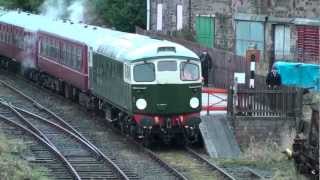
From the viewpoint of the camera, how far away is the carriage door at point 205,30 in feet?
129

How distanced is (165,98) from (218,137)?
5.87 feet

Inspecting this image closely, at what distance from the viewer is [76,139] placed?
22406mm

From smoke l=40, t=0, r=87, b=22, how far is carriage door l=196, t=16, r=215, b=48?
10.9 meters

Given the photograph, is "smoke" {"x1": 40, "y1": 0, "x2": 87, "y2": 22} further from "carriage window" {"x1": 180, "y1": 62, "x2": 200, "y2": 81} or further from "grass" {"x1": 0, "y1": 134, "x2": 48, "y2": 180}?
"grass" {"x1": 0, "y1": 134, "x2": 48, "y2": 180}

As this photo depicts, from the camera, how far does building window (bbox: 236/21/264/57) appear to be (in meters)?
35.2

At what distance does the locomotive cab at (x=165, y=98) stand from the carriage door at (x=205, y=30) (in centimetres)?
1763

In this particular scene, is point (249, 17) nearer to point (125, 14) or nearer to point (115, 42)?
point (125, 14)

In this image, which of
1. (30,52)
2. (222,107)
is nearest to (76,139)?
(222,107)

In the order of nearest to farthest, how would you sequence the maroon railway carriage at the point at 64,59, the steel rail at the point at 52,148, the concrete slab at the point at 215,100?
the steel rail at the point at 52,148 → the concrete slab at the point at 215,100 → the maroon railway carriage at the point at 64,59

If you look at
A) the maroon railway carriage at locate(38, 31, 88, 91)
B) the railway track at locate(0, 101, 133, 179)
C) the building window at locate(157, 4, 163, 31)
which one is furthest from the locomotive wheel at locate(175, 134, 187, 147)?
the building window at locate(157, 4, 163, 31)

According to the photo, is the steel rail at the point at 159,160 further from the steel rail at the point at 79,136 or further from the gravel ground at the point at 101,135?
the steel rail at the point at 79,136

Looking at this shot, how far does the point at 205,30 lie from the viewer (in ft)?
131

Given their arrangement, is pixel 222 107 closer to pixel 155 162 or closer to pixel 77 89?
pixel 155 162

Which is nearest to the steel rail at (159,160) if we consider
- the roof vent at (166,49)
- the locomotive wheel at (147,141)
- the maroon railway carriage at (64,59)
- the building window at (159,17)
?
the locomotive wheel at (147,141)
